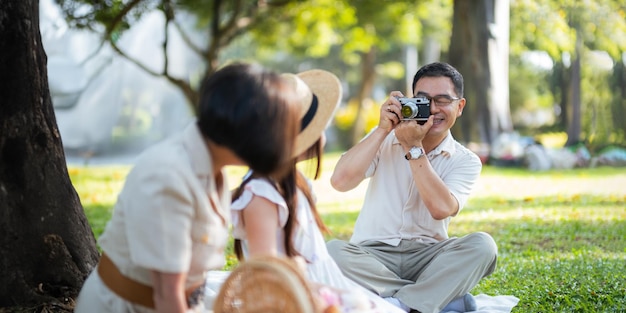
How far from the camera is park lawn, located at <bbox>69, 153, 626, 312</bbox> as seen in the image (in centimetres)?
466

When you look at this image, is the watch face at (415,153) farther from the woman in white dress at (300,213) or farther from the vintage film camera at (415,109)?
the woman in white dress at (300,213)

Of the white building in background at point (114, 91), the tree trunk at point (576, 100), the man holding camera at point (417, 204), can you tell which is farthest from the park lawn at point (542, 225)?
the tree trunk at point (576, 100)

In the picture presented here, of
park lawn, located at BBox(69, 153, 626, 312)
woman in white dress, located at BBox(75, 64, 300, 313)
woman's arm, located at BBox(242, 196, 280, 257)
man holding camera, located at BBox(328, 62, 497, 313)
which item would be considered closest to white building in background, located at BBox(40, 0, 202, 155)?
park lawn, located at BBox(69, 153, 626, 312)

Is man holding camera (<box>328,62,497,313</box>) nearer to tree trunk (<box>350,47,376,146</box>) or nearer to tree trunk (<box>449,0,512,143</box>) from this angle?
tree trunk (<box>449,0,512,143</box>)

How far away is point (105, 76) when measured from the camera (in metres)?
20.6

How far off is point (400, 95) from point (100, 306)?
2.09 m

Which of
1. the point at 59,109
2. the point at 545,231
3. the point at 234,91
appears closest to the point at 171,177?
the point at 234,91

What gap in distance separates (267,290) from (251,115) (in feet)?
1.66

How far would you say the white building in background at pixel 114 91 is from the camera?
61.1ft

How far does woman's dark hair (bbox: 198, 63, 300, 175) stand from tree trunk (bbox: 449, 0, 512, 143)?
1391 centimetres

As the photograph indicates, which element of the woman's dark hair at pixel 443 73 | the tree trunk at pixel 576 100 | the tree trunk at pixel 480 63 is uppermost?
the woman's dark hair at pixel 443 73

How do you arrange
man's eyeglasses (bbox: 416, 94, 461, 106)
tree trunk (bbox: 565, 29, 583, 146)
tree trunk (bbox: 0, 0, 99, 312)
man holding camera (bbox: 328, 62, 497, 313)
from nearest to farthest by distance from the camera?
1. tree trunk (bbox: 0, 0, 99, 312)
2. man holding camera (bbox: 328, 62, 497, 313)
3. man's eyeglasses (bbox: 416, 94, 461, 106)
4. tree trunk (bbox: 565, 29, 583, 146)

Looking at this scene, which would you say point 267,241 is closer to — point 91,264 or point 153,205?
point 153,205

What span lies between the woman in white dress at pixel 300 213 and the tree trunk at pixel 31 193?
1082 millimetres
